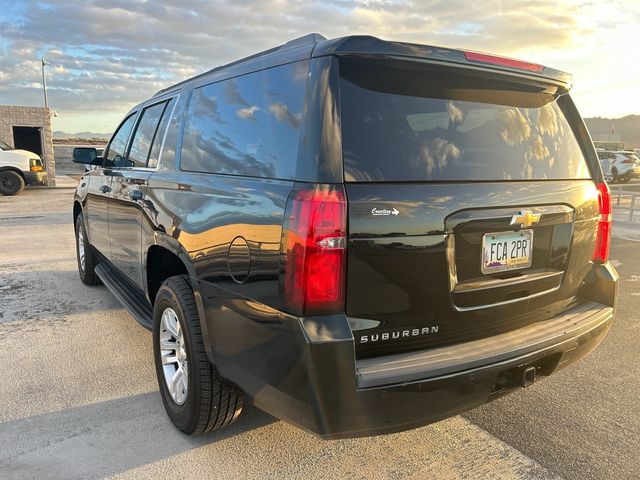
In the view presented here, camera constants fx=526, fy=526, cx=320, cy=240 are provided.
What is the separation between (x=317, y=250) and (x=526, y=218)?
1098 millimetres

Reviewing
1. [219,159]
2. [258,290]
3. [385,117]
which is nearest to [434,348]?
[258,290]

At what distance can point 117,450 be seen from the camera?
2783 mm

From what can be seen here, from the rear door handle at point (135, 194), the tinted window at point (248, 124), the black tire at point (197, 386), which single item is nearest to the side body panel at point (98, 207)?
the rear door handle at point (135, 194)

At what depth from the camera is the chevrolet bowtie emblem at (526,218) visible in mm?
2438

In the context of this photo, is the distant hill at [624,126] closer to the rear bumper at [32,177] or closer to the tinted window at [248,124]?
the rear bumper at [32,177]

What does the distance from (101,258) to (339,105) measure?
4.01 metres

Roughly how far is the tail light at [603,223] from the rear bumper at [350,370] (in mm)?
625

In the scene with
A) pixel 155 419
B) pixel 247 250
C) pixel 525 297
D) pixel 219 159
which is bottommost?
pixel 155 419

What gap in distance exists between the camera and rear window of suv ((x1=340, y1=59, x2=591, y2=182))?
85.0 inches

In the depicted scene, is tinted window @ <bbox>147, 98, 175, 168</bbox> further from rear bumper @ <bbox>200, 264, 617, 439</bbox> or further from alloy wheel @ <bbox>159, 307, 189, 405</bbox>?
rear bumper @ <bbox>200, 264, 617, 439</bbox>

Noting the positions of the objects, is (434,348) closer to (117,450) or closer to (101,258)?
(117,450)

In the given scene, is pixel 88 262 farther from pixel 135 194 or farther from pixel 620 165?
pixel 620 165

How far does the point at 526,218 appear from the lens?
8.13ft

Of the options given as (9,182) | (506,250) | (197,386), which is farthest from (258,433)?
(9,182)
